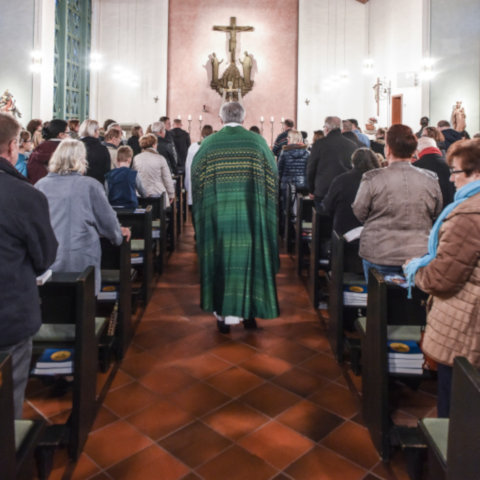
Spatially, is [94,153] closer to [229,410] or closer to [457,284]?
[229,410]

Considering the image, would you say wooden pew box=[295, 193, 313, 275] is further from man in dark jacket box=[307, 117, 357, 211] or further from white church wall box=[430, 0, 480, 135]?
white church wall box=[430, 0, 480, 135]

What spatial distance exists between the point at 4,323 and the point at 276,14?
16.5 metres

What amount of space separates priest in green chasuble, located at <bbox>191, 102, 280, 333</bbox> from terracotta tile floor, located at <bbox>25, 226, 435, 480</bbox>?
344 millimetres

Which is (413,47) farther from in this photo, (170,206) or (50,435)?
(50,435)

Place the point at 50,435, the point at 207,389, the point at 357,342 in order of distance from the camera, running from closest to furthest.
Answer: the point at 50,435
the point at 207,389
the point at 357,342

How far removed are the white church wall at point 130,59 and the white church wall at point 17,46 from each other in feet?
15.7

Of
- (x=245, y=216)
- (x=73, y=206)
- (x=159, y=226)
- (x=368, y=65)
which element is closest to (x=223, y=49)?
(x=368, y=65)

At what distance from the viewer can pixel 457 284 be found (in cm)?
219

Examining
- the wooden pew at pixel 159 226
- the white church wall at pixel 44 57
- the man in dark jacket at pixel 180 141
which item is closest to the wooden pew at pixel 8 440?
the wooden pew at pixel 159 226

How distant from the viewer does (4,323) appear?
2.21 metres

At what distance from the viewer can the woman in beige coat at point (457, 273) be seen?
7.00ft

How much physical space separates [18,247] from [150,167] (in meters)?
4.35

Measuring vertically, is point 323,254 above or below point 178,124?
below

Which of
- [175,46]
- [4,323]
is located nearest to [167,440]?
[4,323]
